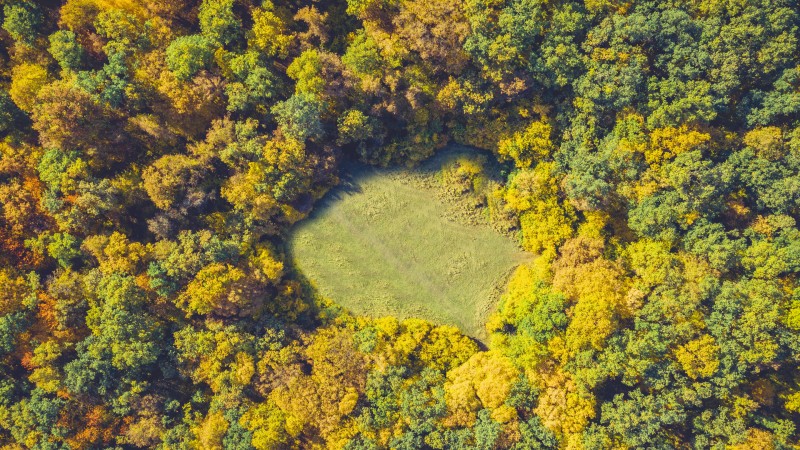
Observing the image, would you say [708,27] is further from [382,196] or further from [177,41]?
[177,41]

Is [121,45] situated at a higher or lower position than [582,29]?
lower

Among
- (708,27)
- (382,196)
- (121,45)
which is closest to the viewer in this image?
(708,27)

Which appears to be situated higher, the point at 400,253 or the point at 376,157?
the point at 376,157

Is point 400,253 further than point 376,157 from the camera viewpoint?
Yes

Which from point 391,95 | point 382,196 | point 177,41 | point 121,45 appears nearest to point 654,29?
point 391,95
